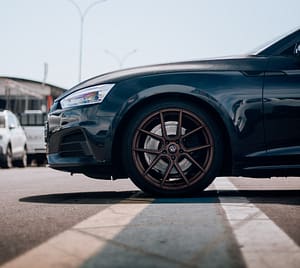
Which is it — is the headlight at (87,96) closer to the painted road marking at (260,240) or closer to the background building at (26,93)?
the painted road marking at (260,240)

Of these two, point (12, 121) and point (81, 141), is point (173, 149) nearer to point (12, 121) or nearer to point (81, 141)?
point (81, 141)

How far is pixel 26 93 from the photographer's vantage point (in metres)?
46.6

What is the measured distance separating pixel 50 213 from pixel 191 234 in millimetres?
1443

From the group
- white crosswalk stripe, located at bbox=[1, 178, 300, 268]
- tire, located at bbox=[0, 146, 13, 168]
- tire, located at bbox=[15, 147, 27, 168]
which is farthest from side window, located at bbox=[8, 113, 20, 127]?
white crosswalk stripe, located at bbox=[1, 178, 300, 268]

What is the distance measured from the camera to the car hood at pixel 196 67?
18.3ft

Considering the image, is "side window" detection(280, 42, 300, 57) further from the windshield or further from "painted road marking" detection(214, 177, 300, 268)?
the windshield

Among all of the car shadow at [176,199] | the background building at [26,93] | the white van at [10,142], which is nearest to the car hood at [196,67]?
the car shadow at [176,199]

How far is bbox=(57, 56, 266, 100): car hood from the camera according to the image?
5.57m

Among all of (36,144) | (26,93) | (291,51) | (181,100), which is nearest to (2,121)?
(36,144)

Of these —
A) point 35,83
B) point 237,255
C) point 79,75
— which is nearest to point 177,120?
point 237,255

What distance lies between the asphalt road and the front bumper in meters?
0.53

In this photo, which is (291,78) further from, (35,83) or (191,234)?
(35,83)

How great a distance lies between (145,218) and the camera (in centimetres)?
402

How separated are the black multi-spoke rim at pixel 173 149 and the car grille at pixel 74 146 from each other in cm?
46
